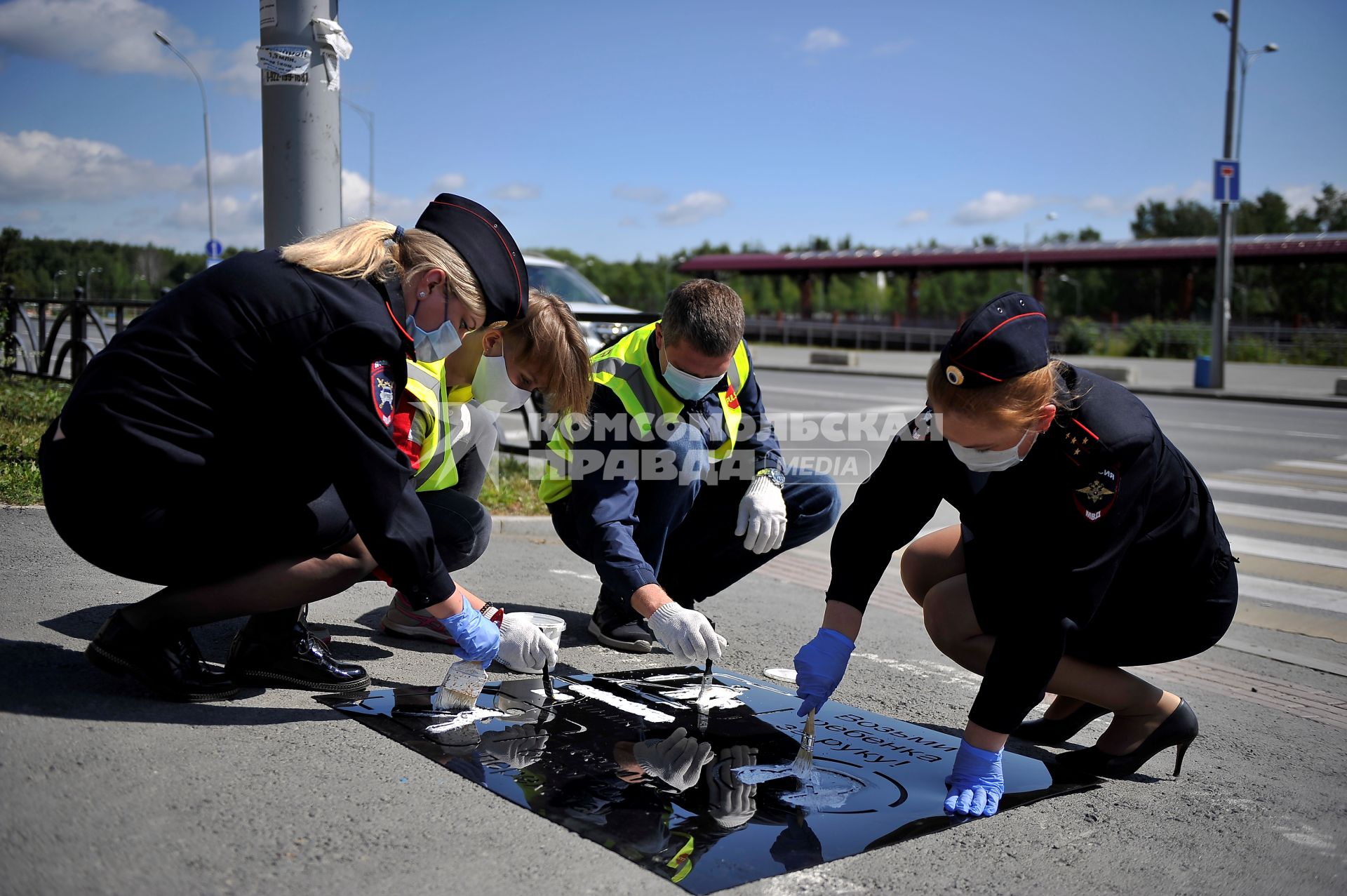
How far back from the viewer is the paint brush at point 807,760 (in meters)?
2.72

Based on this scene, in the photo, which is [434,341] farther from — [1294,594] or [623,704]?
[1294,594]

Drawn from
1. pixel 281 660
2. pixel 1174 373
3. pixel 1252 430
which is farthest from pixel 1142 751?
pixel 1174 373

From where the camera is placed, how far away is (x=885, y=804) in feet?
8.42

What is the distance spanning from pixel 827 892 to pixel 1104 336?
3406 cm

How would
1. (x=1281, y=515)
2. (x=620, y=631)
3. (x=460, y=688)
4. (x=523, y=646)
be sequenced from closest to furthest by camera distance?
(x=523, y=646) → (x=460, y=688) → (x=620, y=631) → (x=1281, y=515)

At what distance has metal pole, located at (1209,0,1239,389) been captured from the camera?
60.5 ft

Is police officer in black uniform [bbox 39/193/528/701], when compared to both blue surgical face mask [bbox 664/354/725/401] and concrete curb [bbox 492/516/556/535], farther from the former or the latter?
concrete curb [bbox 492/516/556/535]

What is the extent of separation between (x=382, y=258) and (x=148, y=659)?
123cm

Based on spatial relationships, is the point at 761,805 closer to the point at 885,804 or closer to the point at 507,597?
the point at 885,804

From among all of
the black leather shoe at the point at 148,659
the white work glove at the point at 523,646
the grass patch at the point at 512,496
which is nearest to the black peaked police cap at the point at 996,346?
the white work glove at the point at 523,646

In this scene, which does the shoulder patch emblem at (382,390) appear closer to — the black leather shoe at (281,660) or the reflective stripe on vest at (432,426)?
the reflective stripe on vest at (432,426)

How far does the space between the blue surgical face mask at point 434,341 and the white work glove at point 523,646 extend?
2.43 feet

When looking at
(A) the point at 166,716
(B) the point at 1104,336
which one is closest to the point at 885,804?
(A) the point at 166,716

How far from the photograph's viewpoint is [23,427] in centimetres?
668
